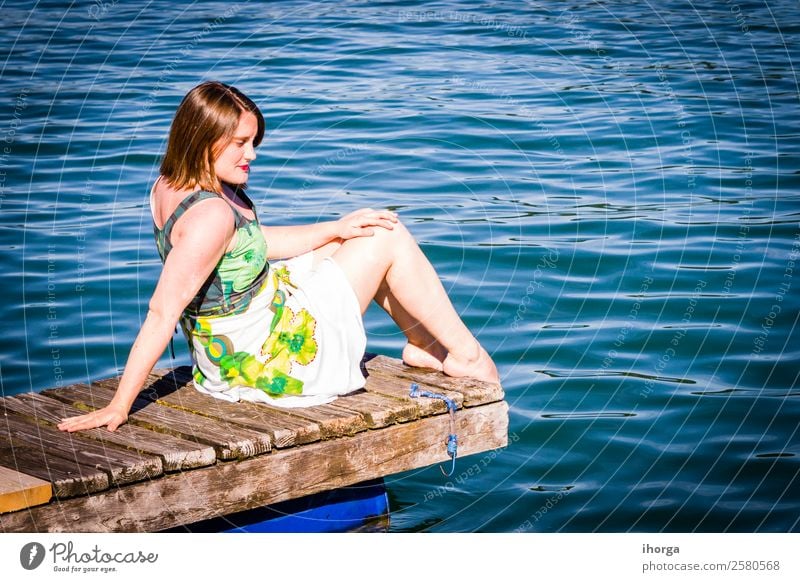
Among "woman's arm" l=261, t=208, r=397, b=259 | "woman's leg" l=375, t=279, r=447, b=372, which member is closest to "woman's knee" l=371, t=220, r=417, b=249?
"woman's arm" l=261, t=208, r=397, b=259

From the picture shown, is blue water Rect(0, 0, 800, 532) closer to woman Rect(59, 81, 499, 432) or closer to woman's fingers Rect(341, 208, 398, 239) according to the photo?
woman Rect(59, 81, 499, 432)

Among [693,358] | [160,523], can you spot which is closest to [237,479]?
[160,523]

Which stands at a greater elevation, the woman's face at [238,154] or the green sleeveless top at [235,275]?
the woman's face at [238,154]

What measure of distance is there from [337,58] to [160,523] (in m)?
9.77

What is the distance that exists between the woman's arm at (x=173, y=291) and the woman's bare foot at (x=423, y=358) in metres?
1.15

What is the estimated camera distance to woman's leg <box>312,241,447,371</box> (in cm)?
491

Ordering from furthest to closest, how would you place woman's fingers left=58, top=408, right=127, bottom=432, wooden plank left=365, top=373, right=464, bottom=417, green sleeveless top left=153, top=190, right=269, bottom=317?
wooden plank left=365, top=373, right=464, bottom=417 < green sleeveless top left=153, top=190, right=269, bottom=317 < woman's fingers left=58, top=408, right=127, bottom=432

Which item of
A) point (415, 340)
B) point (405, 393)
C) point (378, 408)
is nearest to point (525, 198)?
point (415, 340)

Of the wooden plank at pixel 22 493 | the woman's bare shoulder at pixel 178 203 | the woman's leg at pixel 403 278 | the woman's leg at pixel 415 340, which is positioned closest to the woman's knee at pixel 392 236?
the woman's leg at pixel 403 278

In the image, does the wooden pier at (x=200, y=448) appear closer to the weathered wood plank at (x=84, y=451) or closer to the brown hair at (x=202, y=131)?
the weathered wood plank at (x=84, y=451)

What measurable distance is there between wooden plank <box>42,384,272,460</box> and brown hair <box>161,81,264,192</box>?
2.86 ft

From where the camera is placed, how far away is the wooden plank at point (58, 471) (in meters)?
3.67

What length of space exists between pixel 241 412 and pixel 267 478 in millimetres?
360

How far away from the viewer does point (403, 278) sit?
4.71m
